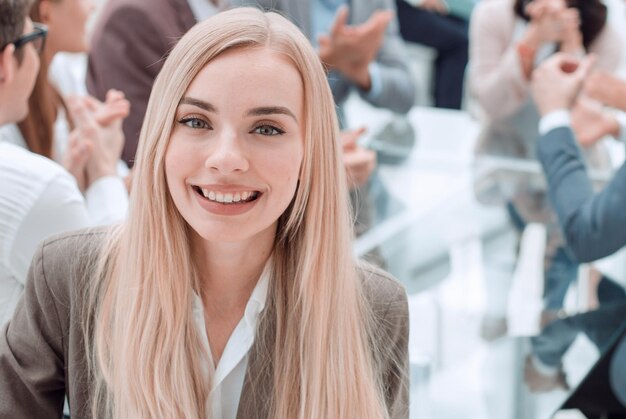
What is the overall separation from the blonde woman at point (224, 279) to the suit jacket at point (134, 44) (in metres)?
1.03

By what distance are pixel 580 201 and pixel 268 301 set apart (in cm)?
86

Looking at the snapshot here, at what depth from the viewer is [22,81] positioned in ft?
5.02

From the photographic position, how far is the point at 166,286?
109 cm

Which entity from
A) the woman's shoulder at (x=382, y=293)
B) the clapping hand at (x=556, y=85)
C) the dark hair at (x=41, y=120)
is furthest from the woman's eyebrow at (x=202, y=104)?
the clapping hand at (x=556, y=85)

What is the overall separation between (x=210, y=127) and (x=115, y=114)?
2.74 feet

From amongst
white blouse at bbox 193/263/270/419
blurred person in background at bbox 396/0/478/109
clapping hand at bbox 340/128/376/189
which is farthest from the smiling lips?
blurred person in background at bbox 396/0/478/109

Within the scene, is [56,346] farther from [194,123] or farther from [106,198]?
[106,198]

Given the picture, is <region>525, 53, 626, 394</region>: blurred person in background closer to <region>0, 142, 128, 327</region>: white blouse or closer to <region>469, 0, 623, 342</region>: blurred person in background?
<region>469, 0, 623, 342</region>: blurred person in background

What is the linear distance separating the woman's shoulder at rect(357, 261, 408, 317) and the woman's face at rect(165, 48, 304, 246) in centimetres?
17

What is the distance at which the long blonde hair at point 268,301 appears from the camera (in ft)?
3.50

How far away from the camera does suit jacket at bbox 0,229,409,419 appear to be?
1.11 meters

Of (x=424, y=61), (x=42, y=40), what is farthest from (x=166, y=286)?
(x=424, y=61)

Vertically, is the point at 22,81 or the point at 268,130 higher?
the point at 268,130

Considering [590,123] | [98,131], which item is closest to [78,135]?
[98,131]
